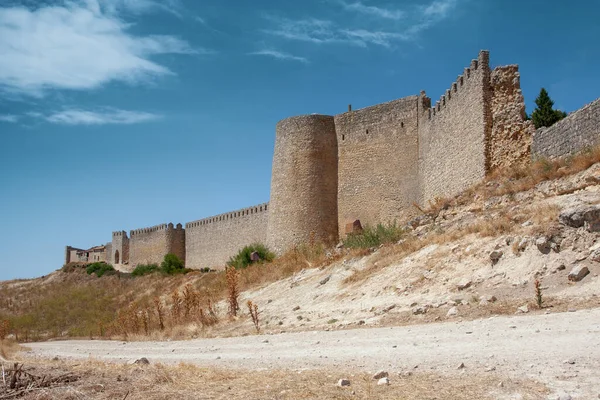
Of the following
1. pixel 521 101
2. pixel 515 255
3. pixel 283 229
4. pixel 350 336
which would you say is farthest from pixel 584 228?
pixel 283 229

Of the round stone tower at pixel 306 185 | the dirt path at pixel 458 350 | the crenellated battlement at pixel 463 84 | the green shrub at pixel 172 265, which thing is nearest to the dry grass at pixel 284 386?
the dirt path at pixel 458 350

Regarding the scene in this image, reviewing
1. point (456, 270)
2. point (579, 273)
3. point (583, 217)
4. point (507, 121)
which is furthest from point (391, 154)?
point (579, 273)

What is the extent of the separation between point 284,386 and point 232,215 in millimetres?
29361

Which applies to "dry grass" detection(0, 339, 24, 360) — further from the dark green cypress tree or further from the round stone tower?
the dark green cypress tree

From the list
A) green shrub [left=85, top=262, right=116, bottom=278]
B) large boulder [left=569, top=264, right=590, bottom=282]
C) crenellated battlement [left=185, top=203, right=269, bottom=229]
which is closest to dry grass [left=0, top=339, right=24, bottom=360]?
large boulder [left=569, top=264, right=590, bottom=282]

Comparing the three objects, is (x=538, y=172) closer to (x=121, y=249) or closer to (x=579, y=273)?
(x=579, y=273)

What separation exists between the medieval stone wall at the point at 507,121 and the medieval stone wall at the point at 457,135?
18 centimetres

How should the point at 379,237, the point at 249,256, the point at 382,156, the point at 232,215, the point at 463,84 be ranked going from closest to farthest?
the point at 379,237 < the point at 463,84 < the point at 382,156 < the point at 249,256 < the point at 232,215

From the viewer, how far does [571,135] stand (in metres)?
12.3

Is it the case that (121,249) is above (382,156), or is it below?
below

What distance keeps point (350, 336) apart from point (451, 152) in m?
11.1

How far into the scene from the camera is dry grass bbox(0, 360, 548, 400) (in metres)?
4.03

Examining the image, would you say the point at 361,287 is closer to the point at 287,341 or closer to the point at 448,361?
the point at 287,341

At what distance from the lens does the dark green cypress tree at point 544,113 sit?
73.8 ft
